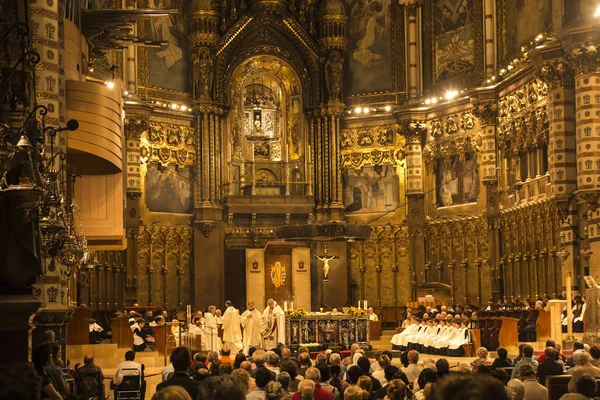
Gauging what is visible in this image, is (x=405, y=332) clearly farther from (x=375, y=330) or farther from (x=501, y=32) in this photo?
(x=501, y=32)

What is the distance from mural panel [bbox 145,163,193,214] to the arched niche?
1.98 meters

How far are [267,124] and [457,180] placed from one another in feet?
27.9

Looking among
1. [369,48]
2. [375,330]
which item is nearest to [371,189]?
[369,48]

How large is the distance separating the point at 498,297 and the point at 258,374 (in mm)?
26006

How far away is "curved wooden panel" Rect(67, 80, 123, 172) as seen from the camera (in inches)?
850

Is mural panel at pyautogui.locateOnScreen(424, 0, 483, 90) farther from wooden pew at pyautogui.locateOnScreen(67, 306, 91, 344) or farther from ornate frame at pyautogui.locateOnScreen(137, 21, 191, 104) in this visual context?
wooden pew at pyautogui.locateOnScreen(67, 306, 91, 344)

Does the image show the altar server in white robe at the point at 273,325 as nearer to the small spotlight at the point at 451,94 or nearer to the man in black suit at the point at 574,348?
the small spotlight at the point at 451,94

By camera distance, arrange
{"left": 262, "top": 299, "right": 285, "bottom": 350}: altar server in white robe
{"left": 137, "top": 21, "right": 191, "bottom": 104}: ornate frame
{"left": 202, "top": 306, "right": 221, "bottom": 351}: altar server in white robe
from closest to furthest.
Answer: {"left": 202, "top": 306, "right": 221, "bottom": 351}: altar server in white robe
{"left": 262, "top": 299, "right": 285, "bottom": 350}: altar server in white robe
{"left": 137, "top": 21, "right": 191, "bottom": 104}: ornate frame

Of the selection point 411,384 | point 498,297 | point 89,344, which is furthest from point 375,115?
point 411,384

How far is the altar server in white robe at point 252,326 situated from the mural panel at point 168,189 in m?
8.43

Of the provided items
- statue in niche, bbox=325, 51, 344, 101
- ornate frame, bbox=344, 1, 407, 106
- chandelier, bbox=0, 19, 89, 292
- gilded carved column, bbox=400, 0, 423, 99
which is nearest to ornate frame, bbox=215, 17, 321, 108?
statue in niche, bbox=325, 51, 344, 101

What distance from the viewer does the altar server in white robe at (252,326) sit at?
110 feet

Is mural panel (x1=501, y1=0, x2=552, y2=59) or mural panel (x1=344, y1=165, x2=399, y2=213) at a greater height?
mural panel (x1=501, y1=0, x2=552, y2=59)

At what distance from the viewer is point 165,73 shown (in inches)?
1617
